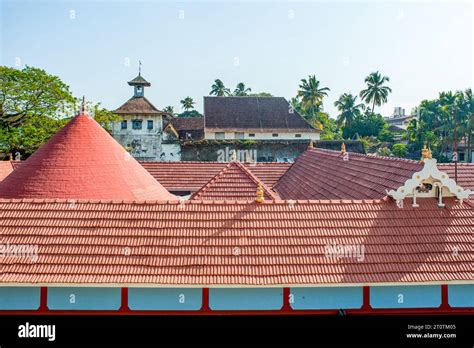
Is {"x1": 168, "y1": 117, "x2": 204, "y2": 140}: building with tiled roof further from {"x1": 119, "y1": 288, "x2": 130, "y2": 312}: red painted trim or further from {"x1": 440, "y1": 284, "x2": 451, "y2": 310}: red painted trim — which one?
{"x1": 440, "y1": 284, "x2": 451, "y2": 310}: red painted trim

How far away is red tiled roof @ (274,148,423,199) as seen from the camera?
10.4m

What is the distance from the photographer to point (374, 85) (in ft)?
171

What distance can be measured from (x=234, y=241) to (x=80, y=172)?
547cm

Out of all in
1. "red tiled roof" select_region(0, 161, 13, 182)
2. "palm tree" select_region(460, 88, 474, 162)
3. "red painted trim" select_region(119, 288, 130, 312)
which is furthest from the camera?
"palm tree" select_region(460, 88, 474, 162)

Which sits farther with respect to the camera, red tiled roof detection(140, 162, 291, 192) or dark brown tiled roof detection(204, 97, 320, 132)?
dark brown tiled roof detection(204, 97, 320, 132)

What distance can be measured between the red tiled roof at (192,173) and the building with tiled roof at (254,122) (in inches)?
788

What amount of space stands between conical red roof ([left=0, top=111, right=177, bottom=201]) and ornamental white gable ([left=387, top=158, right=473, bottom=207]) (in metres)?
6.93

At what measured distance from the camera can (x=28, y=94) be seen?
2611 cm

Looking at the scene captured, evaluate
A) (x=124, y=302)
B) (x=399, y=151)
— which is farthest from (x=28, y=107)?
(x=399, y=151)

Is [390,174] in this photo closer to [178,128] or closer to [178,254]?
[178,254]

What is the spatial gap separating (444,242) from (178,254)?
200 inches

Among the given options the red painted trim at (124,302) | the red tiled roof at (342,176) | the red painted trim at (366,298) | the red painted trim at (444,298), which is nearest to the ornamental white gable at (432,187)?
the red tiled roof at (342,176)

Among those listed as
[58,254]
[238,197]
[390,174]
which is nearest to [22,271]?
[58,254]

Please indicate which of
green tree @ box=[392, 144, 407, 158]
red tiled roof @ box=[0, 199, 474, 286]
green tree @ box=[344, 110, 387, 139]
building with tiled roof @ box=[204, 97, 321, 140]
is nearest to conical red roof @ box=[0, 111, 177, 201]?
red tiled roof @ box=[0, 199, 474, 286]
